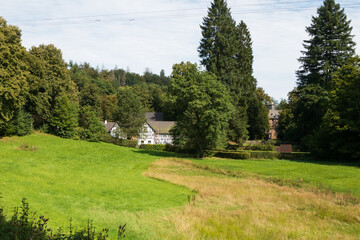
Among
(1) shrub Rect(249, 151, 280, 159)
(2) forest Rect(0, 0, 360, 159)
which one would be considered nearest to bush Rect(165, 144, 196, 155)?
(2) forest Rect(0, 0, 360, 159)

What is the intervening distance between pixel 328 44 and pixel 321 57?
238 centimetres

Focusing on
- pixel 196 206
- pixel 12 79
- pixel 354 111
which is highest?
pixel 12 79

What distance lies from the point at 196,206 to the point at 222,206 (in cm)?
143

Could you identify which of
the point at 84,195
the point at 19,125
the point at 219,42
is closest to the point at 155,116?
the point at 219,42

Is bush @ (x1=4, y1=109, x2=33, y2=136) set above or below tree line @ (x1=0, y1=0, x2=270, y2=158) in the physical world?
below

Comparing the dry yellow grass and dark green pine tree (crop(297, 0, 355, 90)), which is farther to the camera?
dark green pine tree (crop(297, 0, 355, 90))

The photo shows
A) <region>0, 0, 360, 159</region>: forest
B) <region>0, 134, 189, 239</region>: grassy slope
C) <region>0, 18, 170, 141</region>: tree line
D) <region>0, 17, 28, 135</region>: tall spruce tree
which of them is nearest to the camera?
<region>0, 134, 189, 239</region>: grassy slope

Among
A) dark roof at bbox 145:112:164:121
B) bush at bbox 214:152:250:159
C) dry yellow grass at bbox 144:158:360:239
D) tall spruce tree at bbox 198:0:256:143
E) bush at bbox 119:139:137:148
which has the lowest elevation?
dry yellow grass at bbox 144:158:360:239

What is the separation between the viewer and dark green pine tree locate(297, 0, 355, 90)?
48750mm

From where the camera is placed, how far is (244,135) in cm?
5812

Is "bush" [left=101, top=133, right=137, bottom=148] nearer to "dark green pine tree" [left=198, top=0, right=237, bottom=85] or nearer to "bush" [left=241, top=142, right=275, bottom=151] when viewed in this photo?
"dark green pine tree" [left=198, top=0, right=237, bottom=85]

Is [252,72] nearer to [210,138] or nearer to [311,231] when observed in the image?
[210,138]

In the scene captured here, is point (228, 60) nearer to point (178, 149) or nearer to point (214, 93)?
point (214, 93)

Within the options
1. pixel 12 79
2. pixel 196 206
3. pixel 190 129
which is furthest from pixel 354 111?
pixel 12 79
